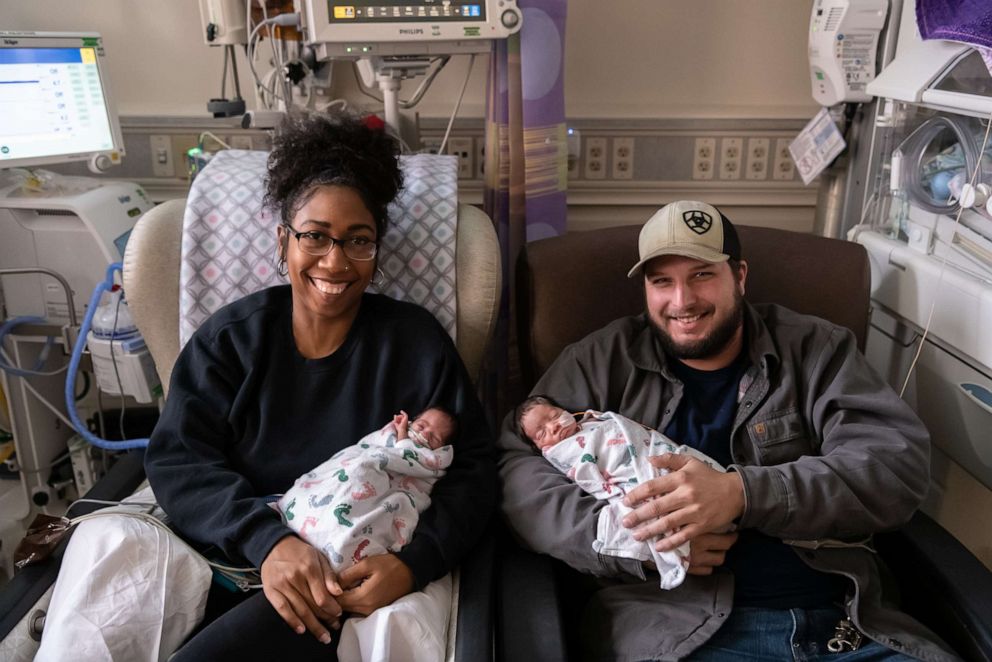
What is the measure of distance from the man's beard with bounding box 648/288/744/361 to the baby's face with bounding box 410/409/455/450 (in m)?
0.44

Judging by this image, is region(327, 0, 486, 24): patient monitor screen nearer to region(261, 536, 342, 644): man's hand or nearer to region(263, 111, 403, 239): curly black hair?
region(263, 111, 403, 239): curly black hair

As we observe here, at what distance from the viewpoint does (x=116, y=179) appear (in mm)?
2539

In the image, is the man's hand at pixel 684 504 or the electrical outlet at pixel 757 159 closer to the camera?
the man's hand at pixel 684 504

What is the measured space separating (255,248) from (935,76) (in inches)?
56.8

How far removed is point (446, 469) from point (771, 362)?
648 mm

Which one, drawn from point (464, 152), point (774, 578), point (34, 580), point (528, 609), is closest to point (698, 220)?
point (774, 578)

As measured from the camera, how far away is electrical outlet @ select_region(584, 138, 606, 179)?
2.48 metres

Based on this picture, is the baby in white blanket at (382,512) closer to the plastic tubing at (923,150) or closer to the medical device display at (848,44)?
the plastic tubing at (923,150)

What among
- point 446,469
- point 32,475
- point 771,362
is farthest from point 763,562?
point 32,475

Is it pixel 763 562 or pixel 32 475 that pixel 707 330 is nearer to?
pixel 763 562

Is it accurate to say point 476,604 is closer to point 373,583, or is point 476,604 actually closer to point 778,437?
point 373,583

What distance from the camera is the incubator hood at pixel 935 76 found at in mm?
1615

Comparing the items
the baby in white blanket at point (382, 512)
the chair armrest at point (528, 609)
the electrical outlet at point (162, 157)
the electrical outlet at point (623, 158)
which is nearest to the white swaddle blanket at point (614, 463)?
the chair armrest at point (528, 609)

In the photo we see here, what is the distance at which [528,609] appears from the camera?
1331 millimetres
